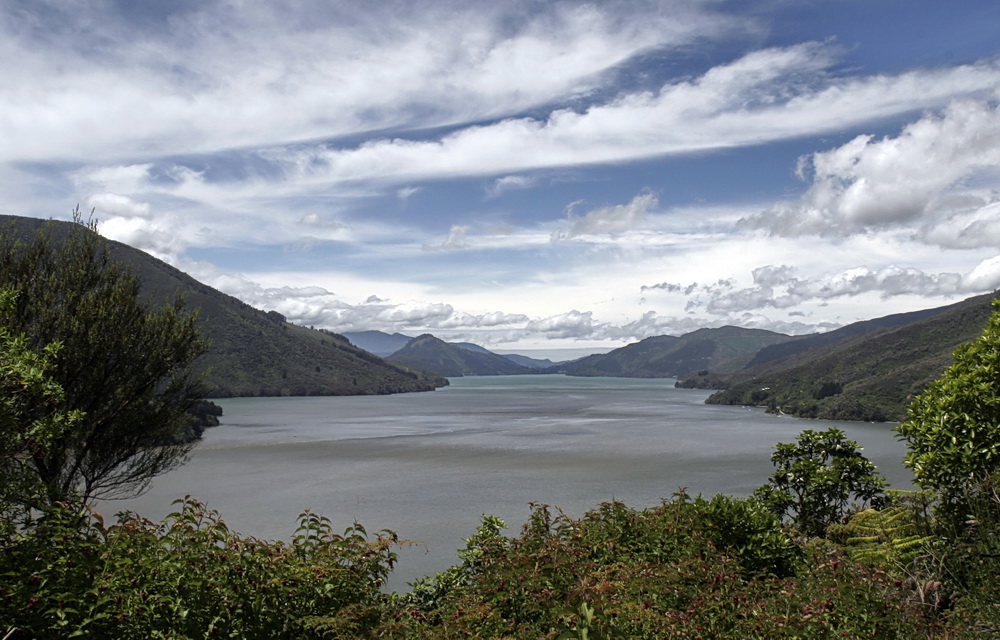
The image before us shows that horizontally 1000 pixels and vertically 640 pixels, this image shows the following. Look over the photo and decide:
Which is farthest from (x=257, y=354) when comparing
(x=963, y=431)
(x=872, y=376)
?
(x=963, y=431)

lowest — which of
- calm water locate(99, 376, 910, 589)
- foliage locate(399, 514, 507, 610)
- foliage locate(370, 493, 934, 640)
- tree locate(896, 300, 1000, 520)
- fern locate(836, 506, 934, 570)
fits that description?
calm water locate(99, 376, 910, 589)

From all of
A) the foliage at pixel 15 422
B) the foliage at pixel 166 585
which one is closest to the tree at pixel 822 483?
the foliage at pixel 166 585

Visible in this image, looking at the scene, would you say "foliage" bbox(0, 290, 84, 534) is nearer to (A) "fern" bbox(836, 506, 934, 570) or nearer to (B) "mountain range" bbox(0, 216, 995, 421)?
(A) "fern" bbox(836, 506, 934, 570)

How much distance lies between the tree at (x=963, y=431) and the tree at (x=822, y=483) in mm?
4294

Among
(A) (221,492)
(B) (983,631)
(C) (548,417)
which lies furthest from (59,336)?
(C) (548,417)

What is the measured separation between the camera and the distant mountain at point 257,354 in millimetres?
151875

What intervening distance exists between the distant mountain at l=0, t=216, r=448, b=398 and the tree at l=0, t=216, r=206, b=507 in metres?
137

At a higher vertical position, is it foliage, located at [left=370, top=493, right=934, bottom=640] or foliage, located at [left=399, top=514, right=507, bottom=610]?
foliage, located at [left=370, top=493, right=934, bottom=640]

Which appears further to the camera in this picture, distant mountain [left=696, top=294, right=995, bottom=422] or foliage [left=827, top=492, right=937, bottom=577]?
distant mountain [left=696, top=294, right=995, bottom=422]

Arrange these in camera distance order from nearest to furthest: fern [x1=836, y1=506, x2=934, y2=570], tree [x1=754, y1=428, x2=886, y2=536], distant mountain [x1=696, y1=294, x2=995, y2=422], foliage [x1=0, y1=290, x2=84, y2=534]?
1. foliage [x1=0, y1=290, x2=84, y2=534]
2. fern [x1=836, y1=506, x2=934, y2=570]
3. tree [x1=754, y1=428, x2=886, y2=536]
4. distant mountain [x1=696, y1=294, x2=995, y2=422]

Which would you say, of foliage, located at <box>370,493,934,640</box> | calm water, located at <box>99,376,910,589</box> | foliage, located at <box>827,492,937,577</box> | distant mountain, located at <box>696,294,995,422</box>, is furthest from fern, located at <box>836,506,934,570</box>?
distant mountain, located at <box>696,294,995,422</box>

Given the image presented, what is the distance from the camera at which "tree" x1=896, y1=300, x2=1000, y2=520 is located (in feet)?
23.6

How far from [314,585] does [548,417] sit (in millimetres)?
93735

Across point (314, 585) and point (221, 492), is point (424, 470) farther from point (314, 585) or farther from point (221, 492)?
point (314, 585)
